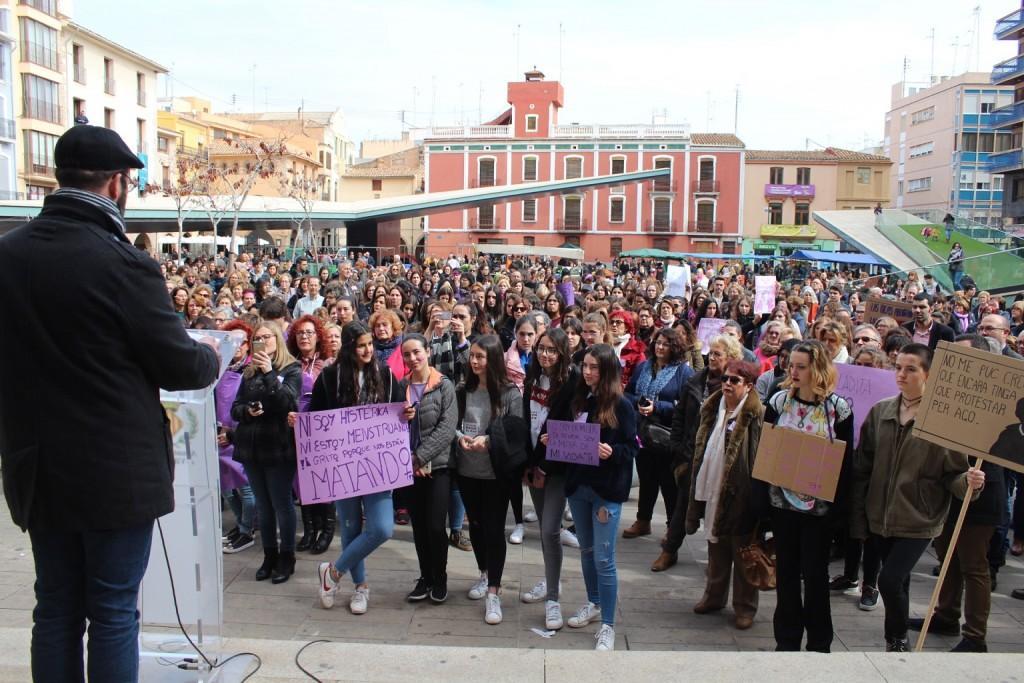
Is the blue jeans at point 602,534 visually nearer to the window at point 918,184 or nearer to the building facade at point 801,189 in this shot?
the building facade at point 801,189

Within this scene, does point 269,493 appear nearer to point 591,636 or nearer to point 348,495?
point 348,495

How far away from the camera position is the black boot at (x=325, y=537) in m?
5.96

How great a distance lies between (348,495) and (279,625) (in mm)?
800

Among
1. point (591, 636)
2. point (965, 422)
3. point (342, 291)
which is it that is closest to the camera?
point (965, 422)

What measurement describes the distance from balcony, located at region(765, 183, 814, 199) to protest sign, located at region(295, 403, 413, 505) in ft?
206

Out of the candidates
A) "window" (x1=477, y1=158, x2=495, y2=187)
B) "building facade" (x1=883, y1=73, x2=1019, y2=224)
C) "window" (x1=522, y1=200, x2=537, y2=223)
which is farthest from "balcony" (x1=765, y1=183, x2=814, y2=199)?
"window" (x1=477, y1=158, x2=495, y2=187)

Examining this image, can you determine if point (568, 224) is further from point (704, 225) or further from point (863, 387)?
point (863, 387)

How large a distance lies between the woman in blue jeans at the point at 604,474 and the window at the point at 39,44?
45.9m

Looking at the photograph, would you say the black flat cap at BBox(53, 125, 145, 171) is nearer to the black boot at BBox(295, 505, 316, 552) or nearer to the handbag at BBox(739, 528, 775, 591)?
the handbag at BBox(739, 528, 775, 591)

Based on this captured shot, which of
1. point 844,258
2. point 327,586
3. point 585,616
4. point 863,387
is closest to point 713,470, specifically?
point 585,616

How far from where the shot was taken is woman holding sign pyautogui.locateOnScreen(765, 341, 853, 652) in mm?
4184

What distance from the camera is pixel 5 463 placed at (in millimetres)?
2404

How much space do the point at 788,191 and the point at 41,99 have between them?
49.0 m

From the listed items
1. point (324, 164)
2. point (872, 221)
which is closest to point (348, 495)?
point (872, 221)
